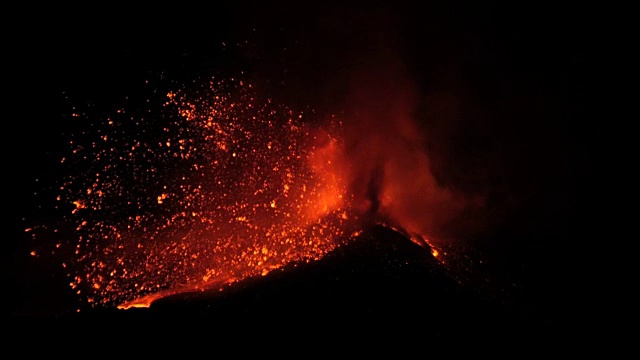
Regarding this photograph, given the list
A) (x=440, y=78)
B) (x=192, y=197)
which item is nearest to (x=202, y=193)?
(x=192, y=197)

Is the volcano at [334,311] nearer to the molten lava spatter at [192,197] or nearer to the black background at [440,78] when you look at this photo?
the black background at [440,78]

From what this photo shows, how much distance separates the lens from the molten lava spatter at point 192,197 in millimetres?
→ 2457

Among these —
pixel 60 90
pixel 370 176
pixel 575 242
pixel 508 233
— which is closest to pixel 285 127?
pixel 370 176

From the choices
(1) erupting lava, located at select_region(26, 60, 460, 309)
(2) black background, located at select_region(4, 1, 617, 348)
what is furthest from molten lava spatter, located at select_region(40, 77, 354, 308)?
(2) black background, located at select_region(4, 1, 617, 348)

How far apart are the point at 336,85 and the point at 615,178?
3.08m

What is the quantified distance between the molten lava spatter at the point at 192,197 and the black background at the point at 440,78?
0.20m

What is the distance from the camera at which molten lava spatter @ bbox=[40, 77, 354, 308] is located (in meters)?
2.46

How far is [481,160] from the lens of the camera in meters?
4.05

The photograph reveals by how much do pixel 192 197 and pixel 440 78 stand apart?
260 cm

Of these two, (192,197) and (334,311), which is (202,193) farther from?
(334,311)

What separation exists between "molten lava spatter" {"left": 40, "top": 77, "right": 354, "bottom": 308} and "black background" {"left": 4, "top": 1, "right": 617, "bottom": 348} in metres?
0.20

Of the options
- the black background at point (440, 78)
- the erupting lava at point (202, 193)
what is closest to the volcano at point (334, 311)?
the black background at point (440, 78)

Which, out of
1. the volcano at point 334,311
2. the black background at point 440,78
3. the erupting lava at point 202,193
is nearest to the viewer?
the volcano at point 334,311

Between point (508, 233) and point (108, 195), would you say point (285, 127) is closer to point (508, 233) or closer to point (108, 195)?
point (108, 195)
